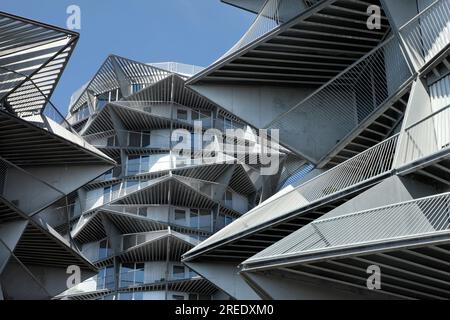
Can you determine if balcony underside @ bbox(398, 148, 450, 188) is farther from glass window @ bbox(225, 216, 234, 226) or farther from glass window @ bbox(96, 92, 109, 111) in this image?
glass window @ bbox(96, 92, 109, 111)

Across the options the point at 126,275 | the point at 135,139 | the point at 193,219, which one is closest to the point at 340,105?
the point at 193,219

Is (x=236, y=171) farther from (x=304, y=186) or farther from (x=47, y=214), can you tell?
(x=304, y=186)

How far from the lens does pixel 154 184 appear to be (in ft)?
160

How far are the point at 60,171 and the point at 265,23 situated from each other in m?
9.35

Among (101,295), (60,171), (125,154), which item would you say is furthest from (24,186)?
(125,154)

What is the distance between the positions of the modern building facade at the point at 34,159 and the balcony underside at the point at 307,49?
16.5 feet

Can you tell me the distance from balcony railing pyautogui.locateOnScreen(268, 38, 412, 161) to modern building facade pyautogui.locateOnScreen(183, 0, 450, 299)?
4 cm

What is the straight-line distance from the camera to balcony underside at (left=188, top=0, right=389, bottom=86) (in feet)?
82.3

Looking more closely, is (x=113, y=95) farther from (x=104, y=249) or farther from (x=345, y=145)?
(x=345, y=145)

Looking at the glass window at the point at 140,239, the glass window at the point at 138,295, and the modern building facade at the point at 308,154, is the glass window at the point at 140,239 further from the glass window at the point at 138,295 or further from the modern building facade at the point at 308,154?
the modern building facade at the point at 308,154

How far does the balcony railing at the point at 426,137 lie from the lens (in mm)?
19453

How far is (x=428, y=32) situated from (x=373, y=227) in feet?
25.3

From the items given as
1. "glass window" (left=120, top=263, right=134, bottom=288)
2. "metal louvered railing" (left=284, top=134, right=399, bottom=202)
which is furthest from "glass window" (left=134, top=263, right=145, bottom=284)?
"metal louvered railing" (left=284, top=134, right=399, bottom=202)
